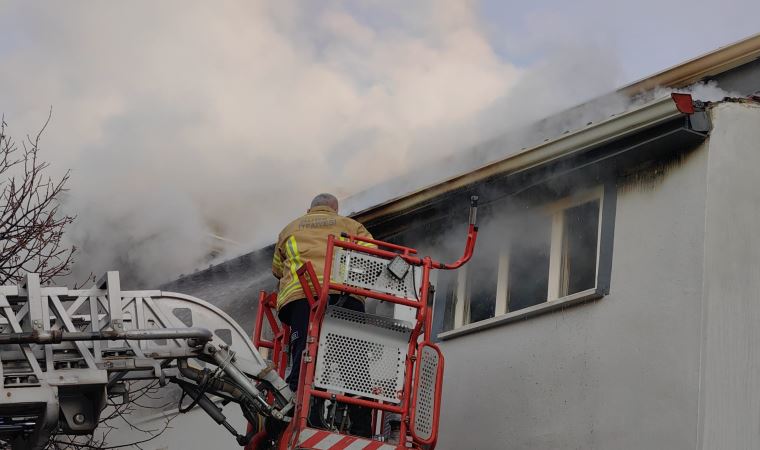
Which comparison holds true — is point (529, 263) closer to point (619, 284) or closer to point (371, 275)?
point (619, 284)

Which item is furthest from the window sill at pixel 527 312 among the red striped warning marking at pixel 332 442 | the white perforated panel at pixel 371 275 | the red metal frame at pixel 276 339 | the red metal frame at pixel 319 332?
the red striped warning marking at pixel 332 442

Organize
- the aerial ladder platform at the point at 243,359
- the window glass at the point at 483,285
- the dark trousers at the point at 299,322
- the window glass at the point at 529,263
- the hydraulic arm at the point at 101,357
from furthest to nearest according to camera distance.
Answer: the window glass at the point at 483,285 < the window glass at the point at 529,263 < the dark trousers at the point at 299,322 < the aerial ladder platform at the point at 243,359 < the hydraulic arm at the point at 101,357

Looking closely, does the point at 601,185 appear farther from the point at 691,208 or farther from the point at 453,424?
the point at 453,424

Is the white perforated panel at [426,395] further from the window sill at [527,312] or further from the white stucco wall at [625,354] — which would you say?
the window sill at [527,312]

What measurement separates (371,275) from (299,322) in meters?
0.69

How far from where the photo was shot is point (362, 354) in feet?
25.0

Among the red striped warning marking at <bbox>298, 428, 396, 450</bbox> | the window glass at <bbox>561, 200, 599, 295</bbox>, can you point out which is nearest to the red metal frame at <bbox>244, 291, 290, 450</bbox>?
the red striped warning marking at <bbox>298, 428, 396, 450</bbox>

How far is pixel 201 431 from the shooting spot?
1191cm

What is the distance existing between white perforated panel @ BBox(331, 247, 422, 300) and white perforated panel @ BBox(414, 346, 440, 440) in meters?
0.43

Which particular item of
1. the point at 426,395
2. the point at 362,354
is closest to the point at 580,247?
the point at 426,395

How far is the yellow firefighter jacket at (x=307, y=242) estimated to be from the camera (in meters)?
8.16

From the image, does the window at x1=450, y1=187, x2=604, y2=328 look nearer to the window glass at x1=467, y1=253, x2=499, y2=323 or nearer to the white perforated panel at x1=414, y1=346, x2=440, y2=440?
the window glass at x1=467, y1=253, x2=499, y2=323

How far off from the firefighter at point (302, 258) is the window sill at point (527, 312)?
1647mm

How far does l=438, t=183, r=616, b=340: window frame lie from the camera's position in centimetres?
877
